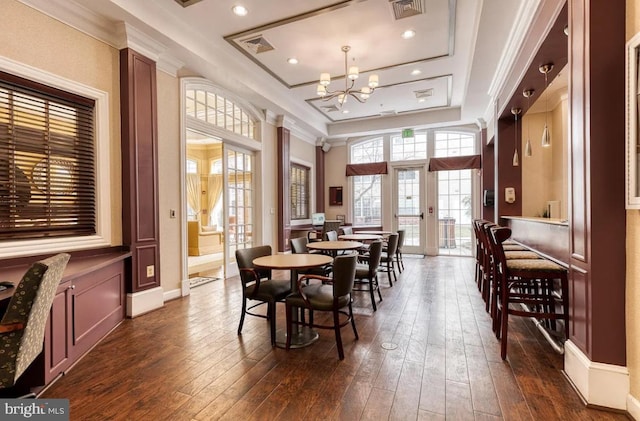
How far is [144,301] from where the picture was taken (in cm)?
361

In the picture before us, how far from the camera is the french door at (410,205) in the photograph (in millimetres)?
7863

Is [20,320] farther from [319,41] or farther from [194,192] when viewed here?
[194,192]

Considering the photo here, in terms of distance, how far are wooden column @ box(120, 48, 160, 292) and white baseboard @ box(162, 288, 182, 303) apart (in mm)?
307

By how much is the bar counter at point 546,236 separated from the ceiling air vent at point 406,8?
8.63 ft

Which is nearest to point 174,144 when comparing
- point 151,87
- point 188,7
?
point 151,87

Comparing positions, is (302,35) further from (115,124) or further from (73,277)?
(73,277)

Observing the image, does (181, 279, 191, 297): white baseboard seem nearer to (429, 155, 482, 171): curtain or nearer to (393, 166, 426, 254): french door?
(393, 166, 426, 254): french door

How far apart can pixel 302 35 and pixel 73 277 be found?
359 cm

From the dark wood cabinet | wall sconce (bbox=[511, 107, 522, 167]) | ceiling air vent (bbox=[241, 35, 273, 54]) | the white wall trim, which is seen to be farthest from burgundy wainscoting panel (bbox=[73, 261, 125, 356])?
wall sconce (bbox=[511, 107, 522, 167])

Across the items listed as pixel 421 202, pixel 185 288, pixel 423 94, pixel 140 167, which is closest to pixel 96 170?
pixel 140 167

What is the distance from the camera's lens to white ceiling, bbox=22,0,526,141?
3.33 metres

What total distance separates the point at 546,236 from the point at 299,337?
2.70 meters

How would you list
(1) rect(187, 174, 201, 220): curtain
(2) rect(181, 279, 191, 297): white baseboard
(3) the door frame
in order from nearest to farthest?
(2) rect(181, 279, 191, 297): white baseboard
(3) the door frame
(1) rect(187, 174, 201, 220): curtain

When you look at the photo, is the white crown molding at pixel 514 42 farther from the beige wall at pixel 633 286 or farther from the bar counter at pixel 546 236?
the bar counter at pixel 546 236
